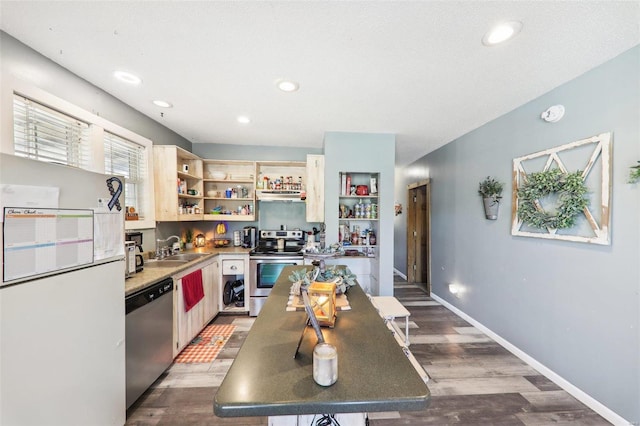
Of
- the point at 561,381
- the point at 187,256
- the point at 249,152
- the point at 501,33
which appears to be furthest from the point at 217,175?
the point at 561,381

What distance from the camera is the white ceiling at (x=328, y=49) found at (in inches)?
49.7

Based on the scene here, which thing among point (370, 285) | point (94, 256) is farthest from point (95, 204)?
point (370, 285)

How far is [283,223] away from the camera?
392 cm

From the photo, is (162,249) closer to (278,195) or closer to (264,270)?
(264,270)

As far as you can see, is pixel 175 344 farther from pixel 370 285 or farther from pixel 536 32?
pixel 536 32

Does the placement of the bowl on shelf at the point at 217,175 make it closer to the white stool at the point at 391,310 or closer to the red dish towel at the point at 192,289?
the red dish towel at the point at 192,289

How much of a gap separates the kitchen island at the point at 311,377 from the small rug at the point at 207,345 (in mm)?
1704

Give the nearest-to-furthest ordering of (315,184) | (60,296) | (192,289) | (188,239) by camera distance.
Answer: (60,296) < (192,289) < (315,184) < (188,239)

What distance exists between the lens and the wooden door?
186 inches

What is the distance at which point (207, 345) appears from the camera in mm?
2531

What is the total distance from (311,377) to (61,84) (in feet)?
8.94

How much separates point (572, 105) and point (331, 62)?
6.79 feet

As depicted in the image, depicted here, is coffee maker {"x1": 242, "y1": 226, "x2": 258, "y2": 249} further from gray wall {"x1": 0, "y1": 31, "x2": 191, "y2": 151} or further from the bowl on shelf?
gray wall {"x1": 0, "y1": 31, "x2": 191, "y2": 151}

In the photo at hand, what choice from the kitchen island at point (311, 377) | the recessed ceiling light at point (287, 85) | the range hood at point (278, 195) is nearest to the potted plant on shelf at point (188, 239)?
the range hood at point (278, 195)
